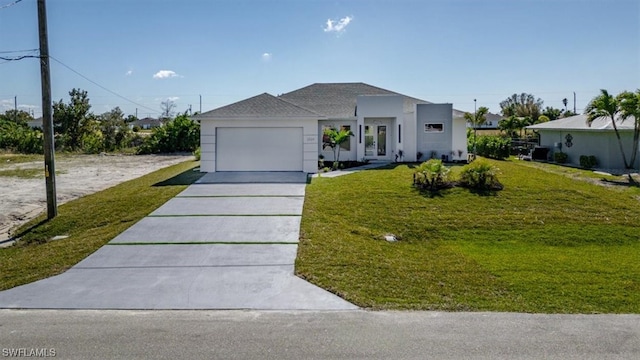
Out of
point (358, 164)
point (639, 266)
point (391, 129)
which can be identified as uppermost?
point (391, 129)

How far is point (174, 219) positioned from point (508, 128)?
122 ft

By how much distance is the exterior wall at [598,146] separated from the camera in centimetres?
2447

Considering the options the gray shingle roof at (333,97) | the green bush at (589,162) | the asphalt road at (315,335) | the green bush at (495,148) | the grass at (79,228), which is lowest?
the asphalt road at (315,335)

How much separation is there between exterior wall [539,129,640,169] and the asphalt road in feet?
68.6

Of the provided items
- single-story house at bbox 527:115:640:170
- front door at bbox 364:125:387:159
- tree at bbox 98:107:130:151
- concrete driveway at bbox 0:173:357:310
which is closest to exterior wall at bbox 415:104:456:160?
front door at bbox 364:125:387:159

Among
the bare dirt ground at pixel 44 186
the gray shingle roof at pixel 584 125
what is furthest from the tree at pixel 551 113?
the bare dirt ground at pixel 44 186

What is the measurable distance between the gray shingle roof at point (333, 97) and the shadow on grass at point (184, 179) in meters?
7.31

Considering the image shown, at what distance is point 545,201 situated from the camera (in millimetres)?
15094

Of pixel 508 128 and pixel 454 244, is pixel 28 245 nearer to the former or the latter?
pixel 454 244

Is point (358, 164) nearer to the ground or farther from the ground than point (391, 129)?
nearer to the ground

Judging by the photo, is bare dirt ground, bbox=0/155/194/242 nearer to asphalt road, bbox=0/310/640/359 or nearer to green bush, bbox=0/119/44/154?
asphalt road, bbox=0/310/640/359

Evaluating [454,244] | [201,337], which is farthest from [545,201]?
[201,337]

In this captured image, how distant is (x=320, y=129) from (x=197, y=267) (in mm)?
15902

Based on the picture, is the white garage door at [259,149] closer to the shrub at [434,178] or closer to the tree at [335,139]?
the tree at [335,139]
